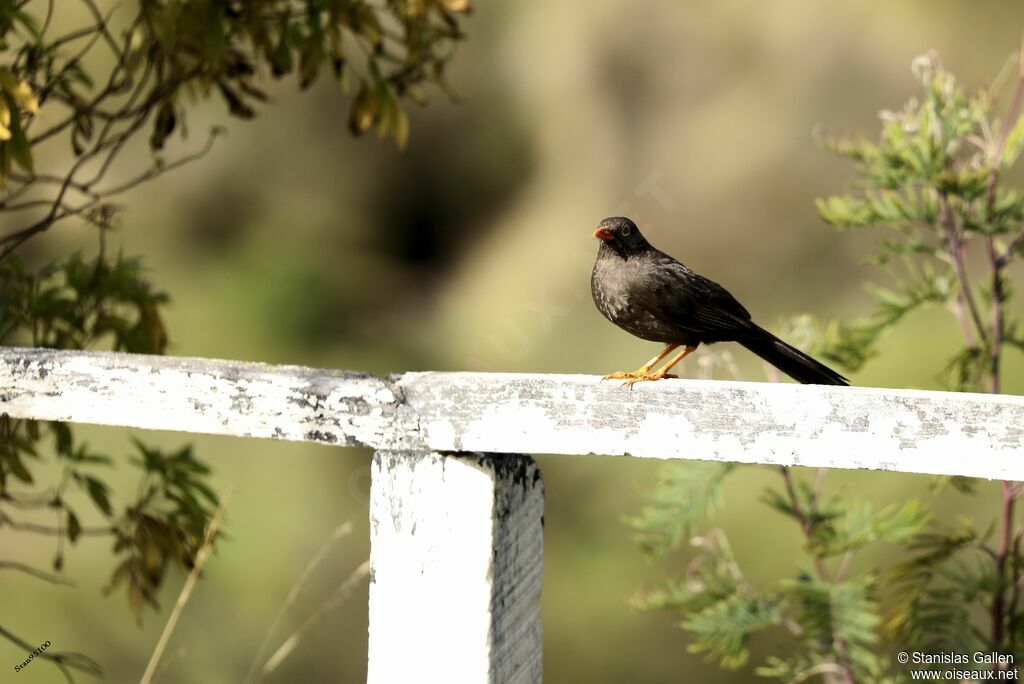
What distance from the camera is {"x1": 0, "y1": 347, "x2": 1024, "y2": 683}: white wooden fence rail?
1796 mm

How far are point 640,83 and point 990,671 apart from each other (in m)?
4.87

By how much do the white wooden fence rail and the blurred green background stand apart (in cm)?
448

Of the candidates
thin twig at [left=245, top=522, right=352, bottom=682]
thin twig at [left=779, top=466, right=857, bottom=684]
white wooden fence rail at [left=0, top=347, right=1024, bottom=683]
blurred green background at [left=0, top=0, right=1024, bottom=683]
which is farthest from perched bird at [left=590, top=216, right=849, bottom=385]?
blurred green background at [left=0, top=0, right=1024, bottom=683]

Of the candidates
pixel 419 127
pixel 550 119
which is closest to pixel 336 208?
pixel 419 127

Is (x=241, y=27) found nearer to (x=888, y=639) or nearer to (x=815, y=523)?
(x=815, y=523)

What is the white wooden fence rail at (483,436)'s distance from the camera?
1796 mm

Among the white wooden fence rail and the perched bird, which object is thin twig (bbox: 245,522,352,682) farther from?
the white wooden fence rail

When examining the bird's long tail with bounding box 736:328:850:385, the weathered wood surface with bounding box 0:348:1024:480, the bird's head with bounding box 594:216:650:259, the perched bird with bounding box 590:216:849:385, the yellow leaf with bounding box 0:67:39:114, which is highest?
the yellow leaf with bounding box 0:67:39:114

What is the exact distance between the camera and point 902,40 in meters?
7.04

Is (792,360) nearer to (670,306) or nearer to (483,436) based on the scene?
(670,306)

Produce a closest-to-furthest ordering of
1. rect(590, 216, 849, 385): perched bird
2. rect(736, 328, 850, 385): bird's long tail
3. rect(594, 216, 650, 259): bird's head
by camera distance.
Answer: rect(736, 328, 850, 385): bird's long tail, rect(590, 216, 849, 385): perched bird, rect(594, 216, 650, 259): bird's head

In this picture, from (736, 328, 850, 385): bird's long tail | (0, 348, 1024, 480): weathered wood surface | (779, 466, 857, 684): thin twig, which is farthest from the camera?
(779, 466, 857, 684): thin twig

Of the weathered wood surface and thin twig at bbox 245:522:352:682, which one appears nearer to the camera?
the weathered wood surface

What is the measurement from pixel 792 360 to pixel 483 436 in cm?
83
